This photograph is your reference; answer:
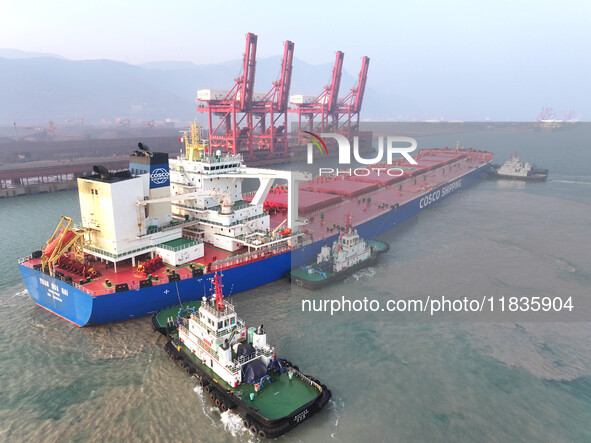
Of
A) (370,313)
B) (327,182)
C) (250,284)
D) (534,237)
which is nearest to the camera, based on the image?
(370,313)

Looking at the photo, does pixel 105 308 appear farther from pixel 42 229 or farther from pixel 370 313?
pixel 42 229

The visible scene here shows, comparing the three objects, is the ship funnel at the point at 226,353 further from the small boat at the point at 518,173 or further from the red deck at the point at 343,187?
the small boat at the point at 518,173

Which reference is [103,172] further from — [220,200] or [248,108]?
[248,108]

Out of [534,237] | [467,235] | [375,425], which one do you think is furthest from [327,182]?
[375,425]

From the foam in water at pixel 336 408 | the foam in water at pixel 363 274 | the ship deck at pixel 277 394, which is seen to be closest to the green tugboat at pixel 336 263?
the foam in water at pixel 363 274

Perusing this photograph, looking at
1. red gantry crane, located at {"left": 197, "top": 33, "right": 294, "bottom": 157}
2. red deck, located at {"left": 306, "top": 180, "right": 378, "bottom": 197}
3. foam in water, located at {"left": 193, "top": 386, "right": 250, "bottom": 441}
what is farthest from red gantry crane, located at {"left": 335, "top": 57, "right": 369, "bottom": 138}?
foam in water, located at {"left": 193, "top": 386, "right": 250, "bottom": 441}

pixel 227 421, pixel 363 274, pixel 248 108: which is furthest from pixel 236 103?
pixel 227 421
